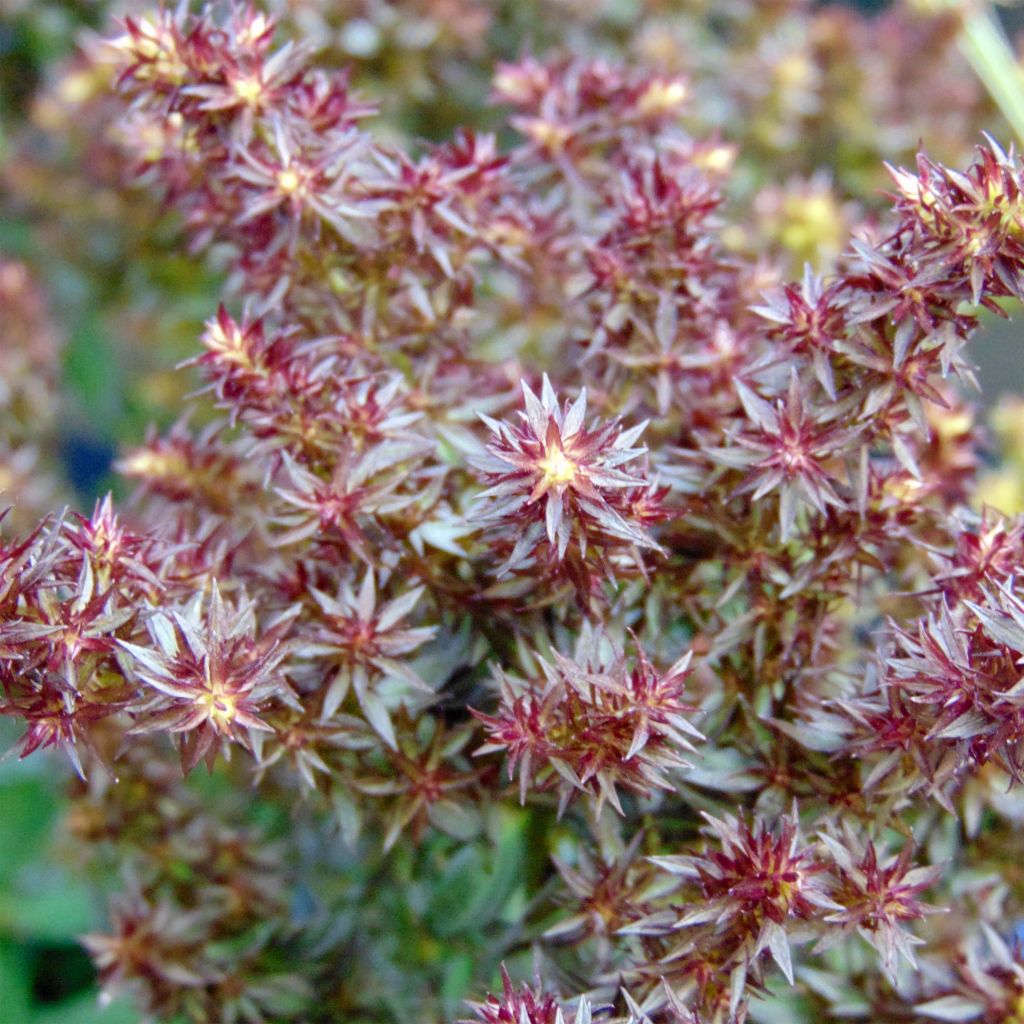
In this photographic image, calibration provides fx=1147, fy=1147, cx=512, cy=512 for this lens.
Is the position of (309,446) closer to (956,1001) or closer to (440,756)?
(440,756)

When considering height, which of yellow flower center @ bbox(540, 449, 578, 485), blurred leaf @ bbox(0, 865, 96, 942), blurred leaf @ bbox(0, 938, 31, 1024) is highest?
yellow flower center @ bbox(540, 449, 578, 485)

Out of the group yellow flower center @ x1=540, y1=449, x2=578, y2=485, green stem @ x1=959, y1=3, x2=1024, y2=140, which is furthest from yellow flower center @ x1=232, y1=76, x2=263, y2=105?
green stem @ x1=959, y1=3, x2=1024, y2=140

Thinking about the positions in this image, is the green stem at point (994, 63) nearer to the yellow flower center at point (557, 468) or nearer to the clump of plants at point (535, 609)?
the clump of plants at point (535, 609)

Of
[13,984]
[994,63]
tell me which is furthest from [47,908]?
[994,63]

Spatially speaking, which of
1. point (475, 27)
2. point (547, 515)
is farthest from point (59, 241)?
point (547, 515)

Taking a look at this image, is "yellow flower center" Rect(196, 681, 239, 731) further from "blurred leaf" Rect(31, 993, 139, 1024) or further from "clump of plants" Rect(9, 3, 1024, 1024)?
"blurred leaf" Rect(31, 993, 139, 1024)

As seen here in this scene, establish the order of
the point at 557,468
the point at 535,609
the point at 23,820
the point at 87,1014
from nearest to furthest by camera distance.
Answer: the point at 557,468 → the point at 535,609 → the point at 87,1014 → the point at 23,820

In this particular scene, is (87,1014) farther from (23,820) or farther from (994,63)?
(994,63)

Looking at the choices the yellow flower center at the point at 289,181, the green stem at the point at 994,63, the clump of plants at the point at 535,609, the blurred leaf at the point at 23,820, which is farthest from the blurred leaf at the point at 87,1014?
the green stem at the point at 994,63
